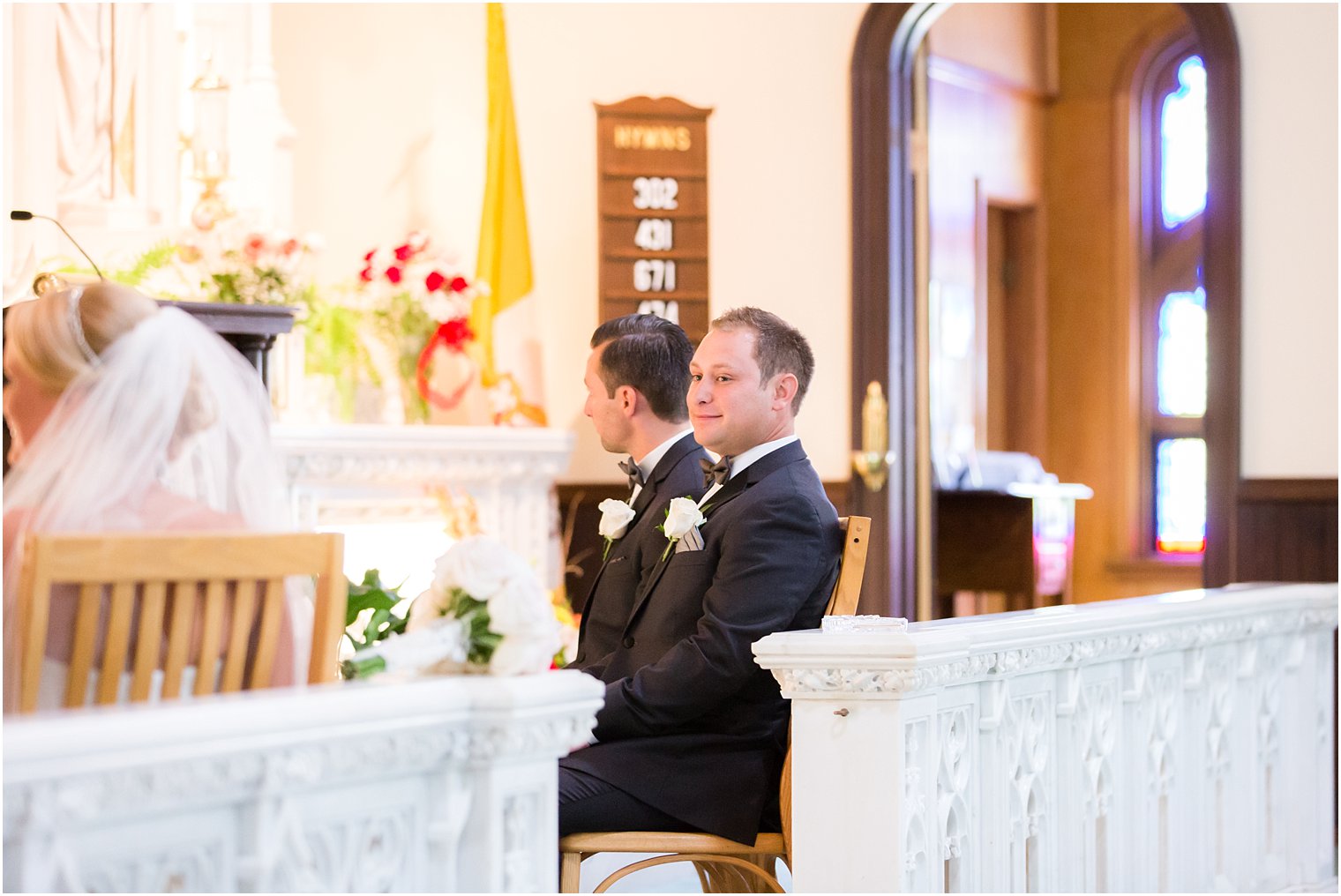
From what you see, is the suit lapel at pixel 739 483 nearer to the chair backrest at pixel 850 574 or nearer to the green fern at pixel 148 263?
the chair backrest at pixel 850 574

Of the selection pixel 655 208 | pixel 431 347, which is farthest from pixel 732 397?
pixel 655 208

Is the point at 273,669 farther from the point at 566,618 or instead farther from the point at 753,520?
the point at 566,618

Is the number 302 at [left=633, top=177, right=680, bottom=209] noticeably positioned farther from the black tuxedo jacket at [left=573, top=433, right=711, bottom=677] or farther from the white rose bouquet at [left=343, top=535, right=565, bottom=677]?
the white rose bouquet at [left=343, top=535, right=565, bottom=677]

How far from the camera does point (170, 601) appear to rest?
2205mm

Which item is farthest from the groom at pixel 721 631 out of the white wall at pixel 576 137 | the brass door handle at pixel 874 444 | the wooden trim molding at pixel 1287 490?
the white wall at pixel 576 137

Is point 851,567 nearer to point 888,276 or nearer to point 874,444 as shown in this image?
point 874,444

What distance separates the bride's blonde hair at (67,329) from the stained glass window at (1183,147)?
9.04 metres

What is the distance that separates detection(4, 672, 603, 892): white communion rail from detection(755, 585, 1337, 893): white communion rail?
75 centimetres

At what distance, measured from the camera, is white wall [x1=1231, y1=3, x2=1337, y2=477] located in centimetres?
593

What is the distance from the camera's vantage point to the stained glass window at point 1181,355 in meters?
10.4

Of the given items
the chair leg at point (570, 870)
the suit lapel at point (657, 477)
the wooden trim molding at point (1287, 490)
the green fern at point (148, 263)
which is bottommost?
the chair leg at point (570, 870)

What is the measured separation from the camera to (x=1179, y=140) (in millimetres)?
10570

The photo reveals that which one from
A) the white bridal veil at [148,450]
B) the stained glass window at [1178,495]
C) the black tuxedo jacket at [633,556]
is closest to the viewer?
the white bridal veil at [148,450]

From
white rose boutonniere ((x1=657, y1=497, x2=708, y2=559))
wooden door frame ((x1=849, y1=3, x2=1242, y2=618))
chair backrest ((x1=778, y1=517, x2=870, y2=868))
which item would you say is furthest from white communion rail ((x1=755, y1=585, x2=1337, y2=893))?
wooden door frame ((x1=849, y1=3, x2=1242, y2=618))
